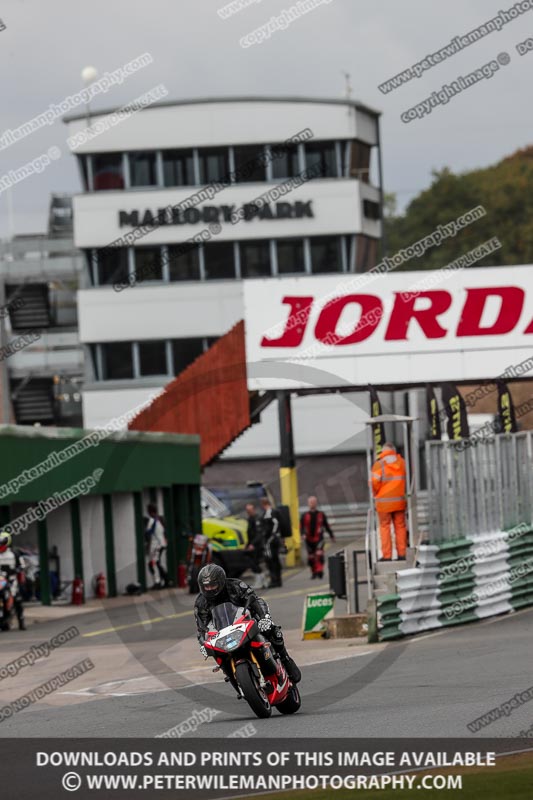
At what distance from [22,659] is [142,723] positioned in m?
7.84

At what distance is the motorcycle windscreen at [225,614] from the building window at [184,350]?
162 ft

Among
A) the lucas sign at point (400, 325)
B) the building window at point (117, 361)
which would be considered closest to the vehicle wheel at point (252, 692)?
the lucas sign at point (400, 325)

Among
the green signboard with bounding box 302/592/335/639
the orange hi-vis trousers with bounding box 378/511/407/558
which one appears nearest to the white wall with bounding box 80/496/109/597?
the orange hi-vis trousers with bounding box 378/511/407/558

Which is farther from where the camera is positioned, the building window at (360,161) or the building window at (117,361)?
the building window at (117,361)

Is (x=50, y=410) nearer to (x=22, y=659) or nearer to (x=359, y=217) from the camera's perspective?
(x=359, y=217)

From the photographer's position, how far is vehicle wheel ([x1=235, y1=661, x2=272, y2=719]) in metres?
12.7

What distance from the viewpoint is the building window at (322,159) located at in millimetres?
61656

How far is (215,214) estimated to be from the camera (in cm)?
6188

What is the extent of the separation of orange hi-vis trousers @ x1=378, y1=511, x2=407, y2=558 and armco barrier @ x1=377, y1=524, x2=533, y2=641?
102 centimetres

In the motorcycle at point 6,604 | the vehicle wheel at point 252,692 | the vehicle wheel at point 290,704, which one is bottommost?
the motorcycle at point 6,604

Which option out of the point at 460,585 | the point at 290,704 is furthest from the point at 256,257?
the point at 290,704

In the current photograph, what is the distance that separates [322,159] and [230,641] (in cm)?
5051

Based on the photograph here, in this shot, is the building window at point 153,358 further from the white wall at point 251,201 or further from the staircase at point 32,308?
the staircase at point 32,308
